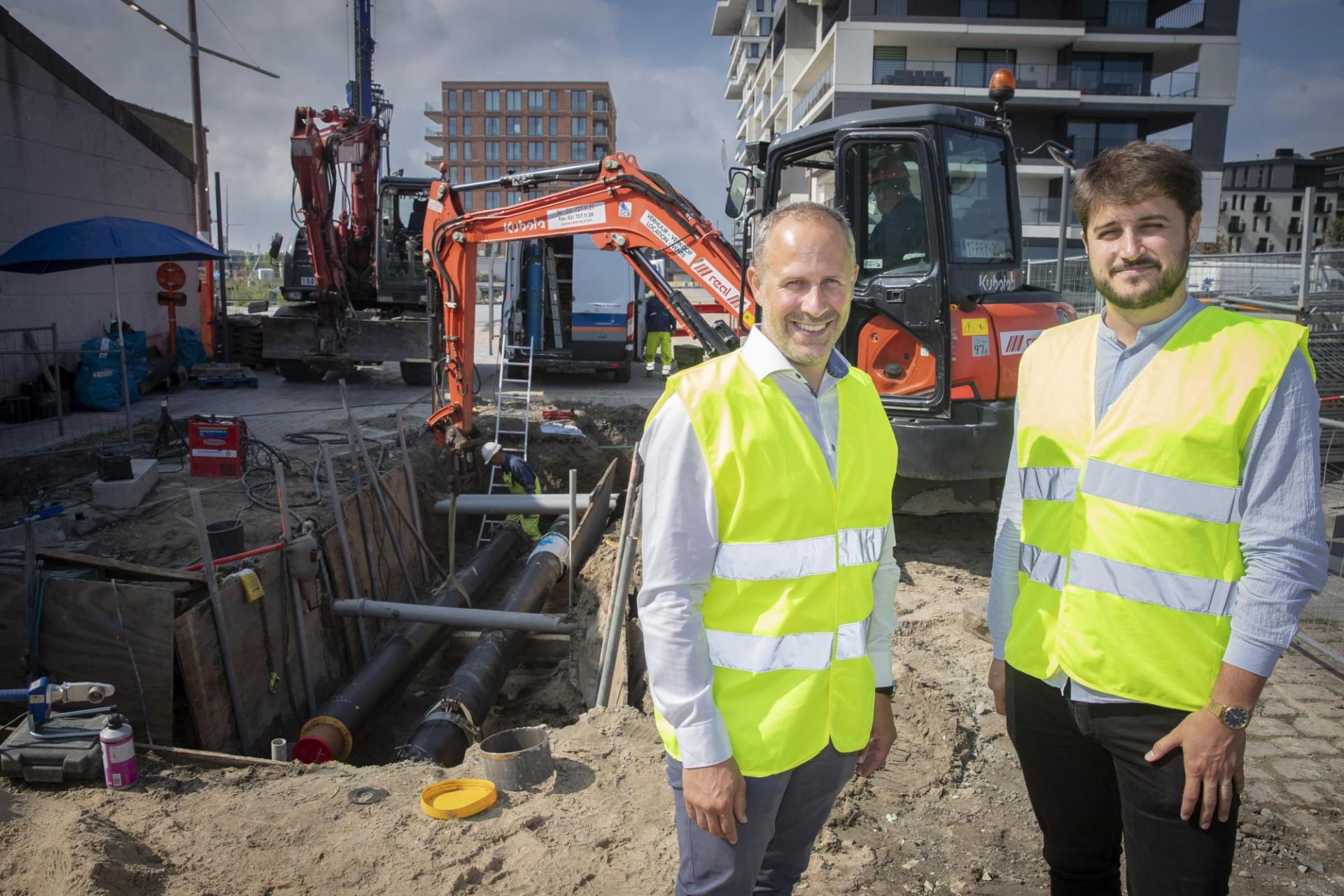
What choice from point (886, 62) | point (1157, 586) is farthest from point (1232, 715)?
point (886, 62)

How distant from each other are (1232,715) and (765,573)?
97 cm

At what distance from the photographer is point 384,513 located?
8.79 metres

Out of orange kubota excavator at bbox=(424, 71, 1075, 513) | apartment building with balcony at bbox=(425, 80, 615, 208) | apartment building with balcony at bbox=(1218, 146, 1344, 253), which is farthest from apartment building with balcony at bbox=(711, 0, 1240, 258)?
apartment building with balcony at bbox=(425, 80, 615, 208)

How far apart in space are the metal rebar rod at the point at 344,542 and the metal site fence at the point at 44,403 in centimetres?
446

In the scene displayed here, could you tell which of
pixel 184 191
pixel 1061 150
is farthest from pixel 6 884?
pixel 184 191

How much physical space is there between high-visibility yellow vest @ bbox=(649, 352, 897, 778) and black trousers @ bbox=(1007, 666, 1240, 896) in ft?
1.91

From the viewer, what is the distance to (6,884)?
130 inches

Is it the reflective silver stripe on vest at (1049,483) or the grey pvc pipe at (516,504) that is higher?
the reflective silver stripe on vest at (1049,483)

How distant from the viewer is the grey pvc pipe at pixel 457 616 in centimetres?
689

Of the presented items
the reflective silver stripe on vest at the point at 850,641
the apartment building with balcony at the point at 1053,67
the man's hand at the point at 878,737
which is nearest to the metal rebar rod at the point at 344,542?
the man's hand at the point at 878,737

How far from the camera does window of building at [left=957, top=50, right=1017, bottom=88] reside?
3750 cm

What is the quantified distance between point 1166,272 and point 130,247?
470 inches

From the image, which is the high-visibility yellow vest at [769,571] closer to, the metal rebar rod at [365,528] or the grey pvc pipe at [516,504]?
the metal rebar rod at [365,528]

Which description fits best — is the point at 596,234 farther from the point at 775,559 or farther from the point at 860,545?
the point at 775,559
